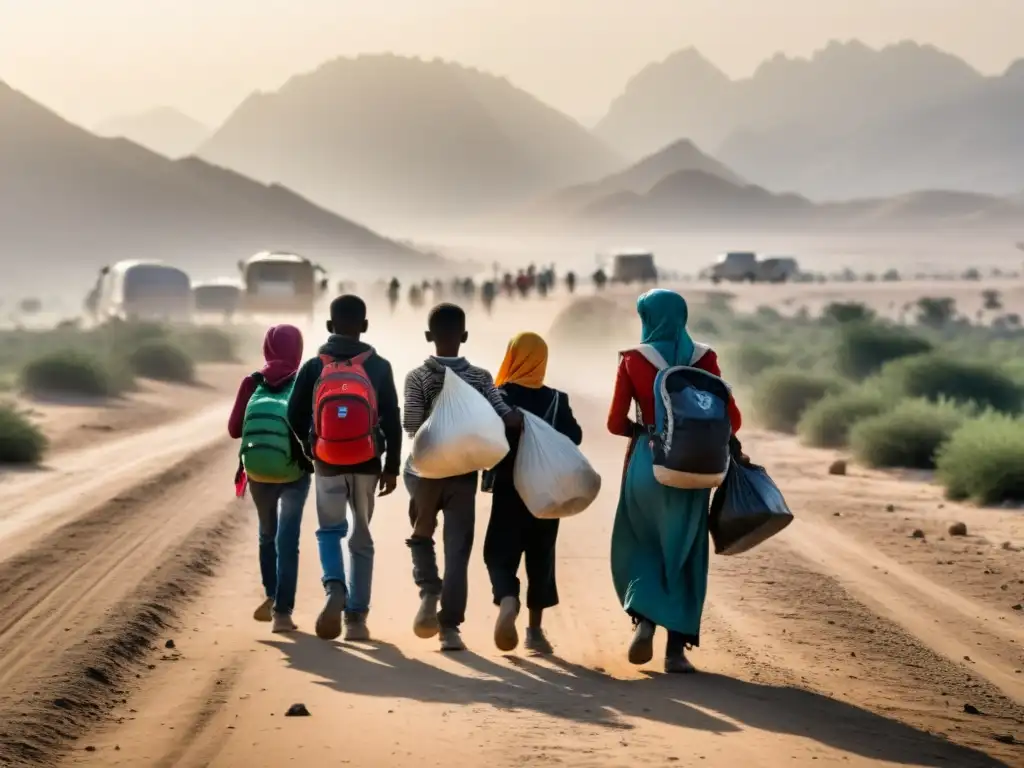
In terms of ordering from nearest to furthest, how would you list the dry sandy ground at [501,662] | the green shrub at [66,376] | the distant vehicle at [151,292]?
1. the dry sandy ground at [501,662]
2. the green shrub at [66,376]
3. the distant vehicle at [151,292]

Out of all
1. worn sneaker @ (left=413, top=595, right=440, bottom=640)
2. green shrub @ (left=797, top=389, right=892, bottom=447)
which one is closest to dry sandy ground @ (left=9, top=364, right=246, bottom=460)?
green shrub @ (left=797, top=389, right=892, bottom=447)

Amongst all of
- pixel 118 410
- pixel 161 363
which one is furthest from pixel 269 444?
pixel 161 363

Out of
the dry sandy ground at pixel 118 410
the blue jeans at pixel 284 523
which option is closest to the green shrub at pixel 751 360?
the dry sandy ground at pixel 118 410

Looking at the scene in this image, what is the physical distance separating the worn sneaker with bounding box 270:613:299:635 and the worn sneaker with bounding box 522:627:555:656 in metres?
1.39

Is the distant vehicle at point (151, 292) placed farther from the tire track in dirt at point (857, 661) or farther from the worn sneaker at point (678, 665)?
the worn sneaker at point (678, 665)

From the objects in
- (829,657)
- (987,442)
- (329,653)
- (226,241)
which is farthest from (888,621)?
(226,241)

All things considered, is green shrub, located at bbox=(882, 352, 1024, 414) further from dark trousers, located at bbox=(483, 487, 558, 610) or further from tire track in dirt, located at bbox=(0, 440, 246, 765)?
dark trousers, located at bbox=(483, 487, 558, 610)

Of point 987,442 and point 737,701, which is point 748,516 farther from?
point 987,442

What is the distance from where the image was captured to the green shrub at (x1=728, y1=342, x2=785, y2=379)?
36781 mm

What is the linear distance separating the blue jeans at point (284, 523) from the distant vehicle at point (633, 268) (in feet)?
255

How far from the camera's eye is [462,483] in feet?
30.2

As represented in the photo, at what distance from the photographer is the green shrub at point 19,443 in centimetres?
2012

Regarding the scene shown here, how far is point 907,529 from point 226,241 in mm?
168321

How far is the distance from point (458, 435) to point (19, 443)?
12.6 m
